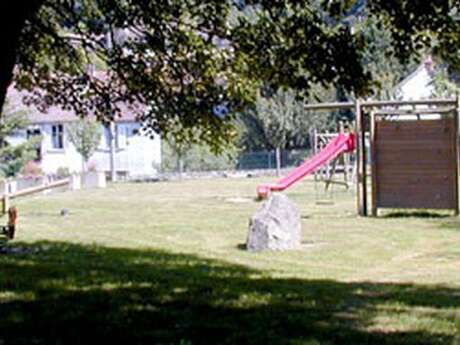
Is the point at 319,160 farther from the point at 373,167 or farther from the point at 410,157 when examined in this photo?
the point at 410,157

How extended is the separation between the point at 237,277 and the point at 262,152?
5108 centimetres

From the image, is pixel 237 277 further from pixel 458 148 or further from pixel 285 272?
pixel 458 148

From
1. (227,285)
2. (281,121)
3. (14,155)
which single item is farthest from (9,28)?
(281,121)

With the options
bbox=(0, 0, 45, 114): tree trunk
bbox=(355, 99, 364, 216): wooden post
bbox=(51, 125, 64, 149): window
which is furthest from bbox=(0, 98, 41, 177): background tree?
bbox=(0, 0, 45, 114): tree trunk

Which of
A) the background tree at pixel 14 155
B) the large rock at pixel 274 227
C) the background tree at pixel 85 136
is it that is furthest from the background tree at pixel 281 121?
the large rock at pixel 274 227

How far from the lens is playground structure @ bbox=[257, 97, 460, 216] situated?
20.5m

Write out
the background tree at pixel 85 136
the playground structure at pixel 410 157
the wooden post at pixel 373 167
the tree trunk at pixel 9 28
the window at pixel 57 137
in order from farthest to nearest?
the window at pixel 57 137 < the background tree at pixel 85 136 < the wooden post at pixel 373 167 < the playground structure at pixel 410 157 < the tree trunk at pixel 9 28

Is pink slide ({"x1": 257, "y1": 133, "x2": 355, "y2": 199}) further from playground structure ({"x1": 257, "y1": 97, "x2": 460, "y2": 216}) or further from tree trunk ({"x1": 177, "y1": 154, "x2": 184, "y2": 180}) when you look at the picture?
tree trunk ({"x1": 177, "y1": 154, "x2": 184, "y2": 180})

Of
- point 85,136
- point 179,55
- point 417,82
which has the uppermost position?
point 417,82

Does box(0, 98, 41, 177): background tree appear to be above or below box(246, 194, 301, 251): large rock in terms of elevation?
above

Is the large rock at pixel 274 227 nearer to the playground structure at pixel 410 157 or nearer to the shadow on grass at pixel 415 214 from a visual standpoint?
the playground structure at pixel 410 157

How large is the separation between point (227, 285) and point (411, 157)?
13.0 m

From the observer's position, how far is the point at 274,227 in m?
14.4

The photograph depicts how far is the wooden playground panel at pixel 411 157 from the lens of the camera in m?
20.5
